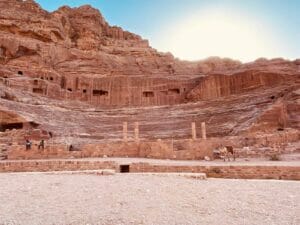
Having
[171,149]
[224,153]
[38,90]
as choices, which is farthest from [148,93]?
[224,153]

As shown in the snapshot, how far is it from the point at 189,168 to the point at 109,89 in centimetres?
3568

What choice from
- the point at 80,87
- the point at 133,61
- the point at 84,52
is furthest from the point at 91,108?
the point at 133,61

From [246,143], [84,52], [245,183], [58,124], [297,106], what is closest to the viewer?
[245,183]

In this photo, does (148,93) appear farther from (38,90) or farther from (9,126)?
(9,126)

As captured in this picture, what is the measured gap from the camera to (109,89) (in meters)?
46.2

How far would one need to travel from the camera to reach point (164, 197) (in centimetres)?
695

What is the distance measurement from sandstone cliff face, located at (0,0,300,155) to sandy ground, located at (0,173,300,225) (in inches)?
668

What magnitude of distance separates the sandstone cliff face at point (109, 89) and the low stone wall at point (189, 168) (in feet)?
36.6

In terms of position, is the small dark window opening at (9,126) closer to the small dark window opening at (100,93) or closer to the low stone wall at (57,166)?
the low stone wall at (57,166)

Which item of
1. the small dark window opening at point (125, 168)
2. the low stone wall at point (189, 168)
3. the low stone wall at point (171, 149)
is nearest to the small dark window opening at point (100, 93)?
the low stone wall at point (171, 149)

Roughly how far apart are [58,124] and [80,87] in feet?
47.2

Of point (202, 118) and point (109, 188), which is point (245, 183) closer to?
point (109, 188)

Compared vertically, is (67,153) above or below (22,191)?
above

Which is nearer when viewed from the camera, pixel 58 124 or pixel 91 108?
pixel 58 124
